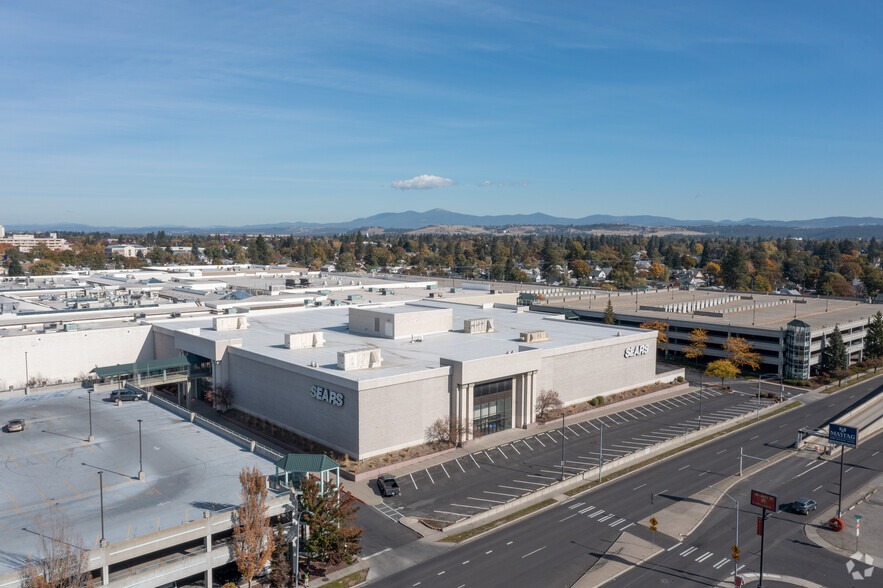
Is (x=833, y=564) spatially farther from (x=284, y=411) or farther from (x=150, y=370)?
(x=150, y=370)

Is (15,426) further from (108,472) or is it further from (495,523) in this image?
(495,523)

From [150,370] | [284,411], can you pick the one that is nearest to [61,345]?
[150,370]

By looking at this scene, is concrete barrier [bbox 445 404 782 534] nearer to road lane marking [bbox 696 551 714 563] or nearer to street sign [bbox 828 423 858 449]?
road lane marking [bbox 696 551 714 563]

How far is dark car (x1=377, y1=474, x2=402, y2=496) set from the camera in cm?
4622

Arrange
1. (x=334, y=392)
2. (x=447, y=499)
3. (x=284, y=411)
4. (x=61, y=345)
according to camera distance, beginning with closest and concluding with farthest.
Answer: (x=447, y=499), (x=334, y=392), (x=284, y=411), (x=61, y=345)

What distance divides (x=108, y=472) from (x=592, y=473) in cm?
3589

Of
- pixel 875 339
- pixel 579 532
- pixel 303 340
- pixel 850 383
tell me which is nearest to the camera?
pixel 579 532

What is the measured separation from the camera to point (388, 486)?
4669 centimetres

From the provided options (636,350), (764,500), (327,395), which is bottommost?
(764,500)

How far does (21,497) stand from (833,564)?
1937 inches

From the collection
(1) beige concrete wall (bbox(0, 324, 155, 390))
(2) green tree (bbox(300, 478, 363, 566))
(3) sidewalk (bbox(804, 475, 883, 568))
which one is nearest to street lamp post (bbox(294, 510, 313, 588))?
(2) green tree (bbox(300, 478, 363, 566))

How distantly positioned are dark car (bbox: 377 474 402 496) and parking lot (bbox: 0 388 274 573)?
8.93 m

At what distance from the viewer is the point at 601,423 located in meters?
63.7

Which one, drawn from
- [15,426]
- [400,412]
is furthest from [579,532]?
[15,426]
